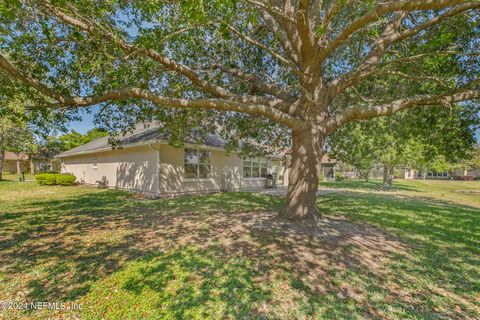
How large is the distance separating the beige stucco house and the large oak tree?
4.08m

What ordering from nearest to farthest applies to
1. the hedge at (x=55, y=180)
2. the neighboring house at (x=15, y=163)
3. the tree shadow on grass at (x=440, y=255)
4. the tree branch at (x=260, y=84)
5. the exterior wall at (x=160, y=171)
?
the tree shadow on grass at (x=440, y=255), the tree branch at (x=260, y=84), the exterior wall at (x=160, y=171), the hedge at (x=55, y=180), the neighboring house at (x=15, y=163)

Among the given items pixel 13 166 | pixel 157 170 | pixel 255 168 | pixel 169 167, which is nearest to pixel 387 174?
pixel 255 168

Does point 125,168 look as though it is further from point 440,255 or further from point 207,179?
point 440,255

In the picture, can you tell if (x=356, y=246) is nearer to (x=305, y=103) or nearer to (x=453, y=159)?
(x=305, y=103)

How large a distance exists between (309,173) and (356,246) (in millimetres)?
1959

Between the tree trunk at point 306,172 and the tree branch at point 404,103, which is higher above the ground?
the tree branch at point 404,103

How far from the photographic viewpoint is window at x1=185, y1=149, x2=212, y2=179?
42.3 feet

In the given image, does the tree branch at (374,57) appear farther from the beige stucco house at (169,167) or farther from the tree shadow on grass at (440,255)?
the beige stucco house at (169,167)

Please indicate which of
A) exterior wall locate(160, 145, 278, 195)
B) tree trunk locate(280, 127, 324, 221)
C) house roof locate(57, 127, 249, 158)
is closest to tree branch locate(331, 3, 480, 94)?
tree trunk locate(280, 127, 324, 221)

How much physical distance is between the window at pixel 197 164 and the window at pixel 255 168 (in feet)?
11.7

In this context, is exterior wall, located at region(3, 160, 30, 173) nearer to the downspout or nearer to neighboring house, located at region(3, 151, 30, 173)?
neighboring house, located at region(3, 151, 30, 173)

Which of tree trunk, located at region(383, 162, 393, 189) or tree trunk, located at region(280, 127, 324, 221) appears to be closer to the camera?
tree trunk, located at region(280, 127, 324, 221)

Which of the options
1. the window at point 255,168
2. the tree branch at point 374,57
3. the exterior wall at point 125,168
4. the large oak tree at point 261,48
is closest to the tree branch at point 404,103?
the large oak tree at point 261,48

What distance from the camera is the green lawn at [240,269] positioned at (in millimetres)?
2895
